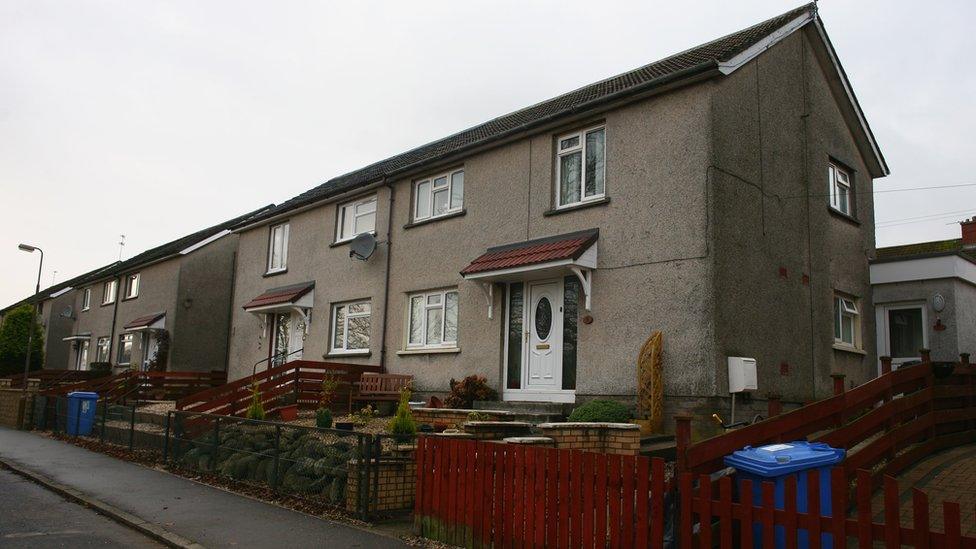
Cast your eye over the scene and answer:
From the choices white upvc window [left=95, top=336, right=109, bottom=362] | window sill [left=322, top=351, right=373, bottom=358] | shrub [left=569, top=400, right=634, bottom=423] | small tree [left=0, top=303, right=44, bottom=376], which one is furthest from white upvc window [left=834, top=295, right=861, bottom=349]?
small tree [left=0, top=303, right=44, bottom=376]

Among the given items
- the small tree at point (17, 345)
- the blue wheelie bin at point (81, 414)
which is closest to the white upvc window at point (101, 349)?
the small tree at point (17, 345)

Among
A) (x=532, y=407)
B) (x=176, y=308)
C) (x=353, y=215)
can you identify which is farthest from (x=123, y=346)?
(x=532, y=407)

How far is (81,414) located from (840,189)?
16983 millimetres

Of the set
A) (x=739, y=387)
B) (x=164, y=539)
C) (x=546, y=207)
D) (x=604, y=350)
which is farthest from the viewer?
(x=546, y=207)

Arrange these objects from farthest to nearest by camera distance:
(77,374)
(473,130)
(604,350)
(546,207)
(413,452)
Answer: (77,374)
(473,130)
(546,207)
(604,350)
(413,452)

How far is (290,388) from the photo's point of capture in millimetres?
15562

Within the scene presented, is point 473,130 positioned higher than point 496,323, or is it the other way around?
point 473,130

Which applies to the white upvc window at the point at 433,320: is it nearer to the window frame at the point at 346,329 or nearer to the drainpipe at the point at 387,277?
the drainpipe at the point at 387,277

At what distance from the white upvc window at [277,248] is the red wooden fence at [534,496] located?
14777 mm

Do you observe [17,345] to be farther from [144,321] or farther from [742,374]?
→ [742,374]

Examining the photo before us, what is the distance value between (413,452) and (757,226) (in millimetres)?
6862

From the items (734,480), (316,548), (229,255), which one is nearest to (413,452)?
(316,548)

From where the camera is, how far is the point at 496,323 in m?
13.8

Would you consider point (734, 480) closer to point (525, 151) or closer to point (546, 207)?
point (546, 207)
